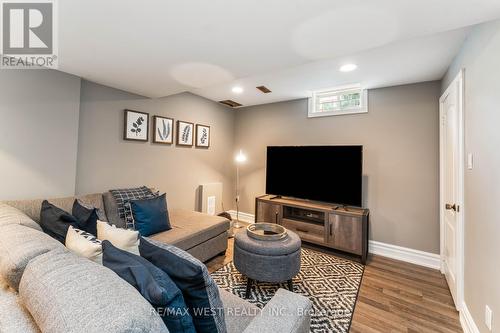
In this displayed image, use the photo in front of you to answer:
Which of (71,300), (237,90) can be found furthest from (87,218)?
(237,90)

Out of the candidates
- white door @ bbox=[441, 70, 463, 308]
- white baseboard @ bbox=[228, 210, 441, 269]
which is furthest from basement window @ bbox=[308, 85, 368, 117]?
white baseboard @ bbox=[228, 210, 441, 269]

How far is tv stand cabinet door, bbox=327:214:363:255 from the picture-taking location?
2904mm

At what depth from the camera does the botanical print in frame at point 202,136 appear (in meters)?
3.97

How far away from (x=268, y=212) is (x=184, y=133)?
1913 mm

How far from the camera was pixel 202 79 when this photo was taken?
247 cm

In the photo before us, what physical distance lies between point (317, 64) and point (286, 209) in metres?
2.12

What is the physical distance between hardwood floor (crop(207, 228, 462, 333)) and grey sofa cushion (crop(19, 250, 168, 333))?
6.03ft

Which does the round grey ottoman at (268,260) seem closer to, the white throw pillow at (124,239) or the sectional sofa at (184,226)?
the sectional sofa at (184,226)

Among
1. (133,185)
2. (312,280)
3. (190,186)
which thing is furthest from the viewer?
(190,186)

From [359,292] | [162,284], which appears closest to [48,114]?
[162,284]

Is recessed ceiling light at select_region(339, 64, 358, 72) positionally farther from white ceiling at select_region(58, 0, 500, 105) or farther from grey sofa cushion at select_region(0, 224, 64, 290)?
grey sofa cushion at select_region(0, 224, 64, 290)

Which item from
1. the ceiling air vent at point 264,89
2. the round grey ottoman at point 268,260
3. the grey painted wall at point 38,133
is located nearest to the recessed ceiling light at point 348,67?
the ceiling air vent at point 264,89

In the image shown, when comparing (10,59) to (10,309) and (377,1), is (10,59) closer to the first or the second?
(10,309)

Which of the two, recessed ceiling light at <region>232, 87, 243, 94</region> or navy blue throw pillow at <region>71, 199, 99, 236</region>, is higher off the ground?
recessed ceiling light at <region>232, 87, 243, 94</region>
